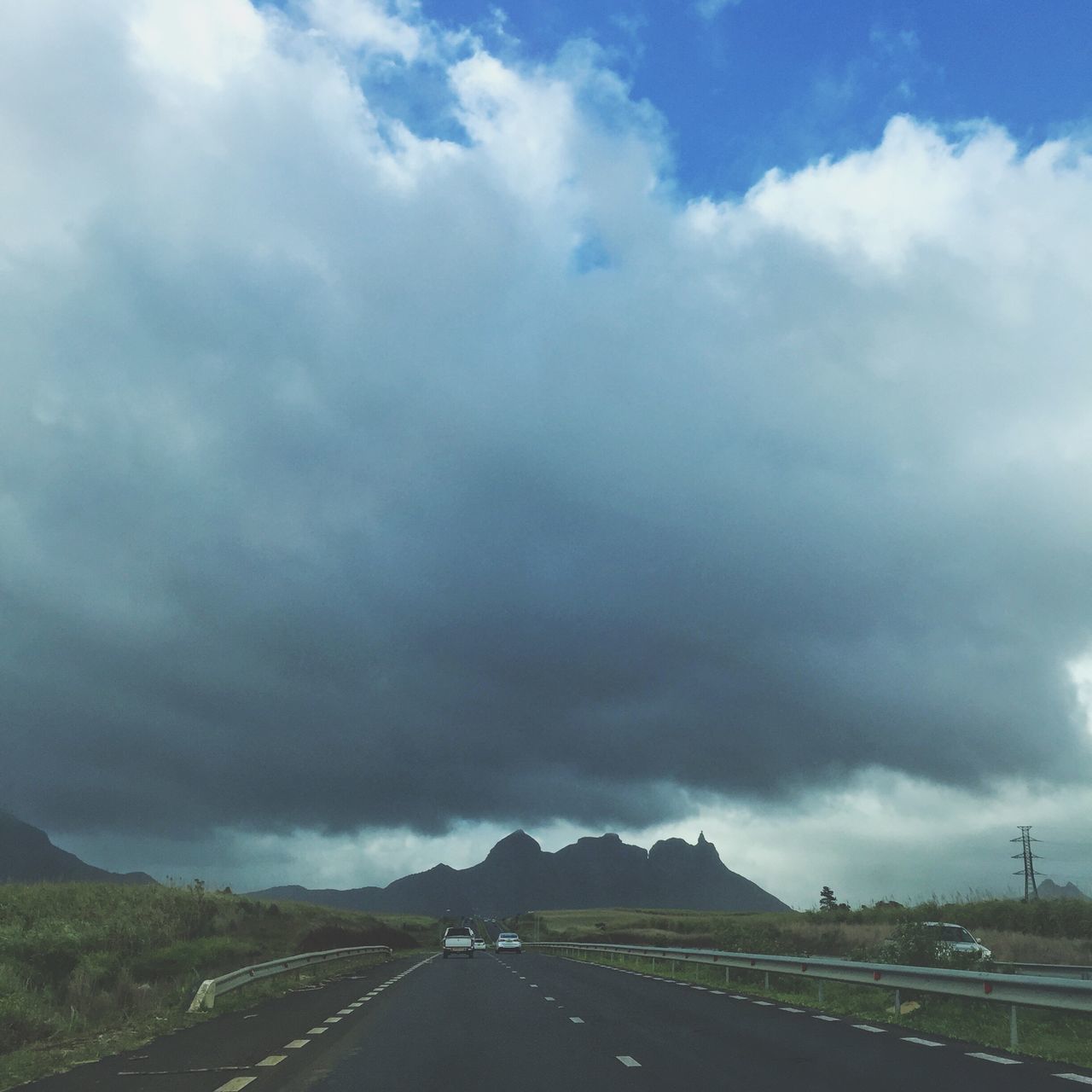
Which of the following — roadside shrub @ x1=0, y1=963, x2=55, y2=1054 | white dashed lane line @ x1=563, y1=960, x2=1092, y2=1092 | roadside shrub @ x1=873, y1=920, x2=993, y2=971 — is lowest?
roadside shrub @ x1=0, y1=963, x2=55, y2=1054

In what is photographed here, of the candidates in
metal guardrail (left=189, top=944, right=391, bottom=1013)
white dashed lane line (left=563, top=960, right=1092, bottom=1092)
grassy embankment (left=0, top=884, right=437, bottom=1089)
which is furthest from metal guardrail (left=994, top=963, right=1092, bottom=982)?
grassy embankment (left=0, top=884, right=437, bottom=1089)

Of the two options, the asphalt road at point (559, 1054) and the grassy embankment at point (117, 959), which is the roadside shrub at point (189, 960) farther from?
the asphalt road at point (559, 1054)

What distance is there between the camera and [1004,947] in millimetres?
43031

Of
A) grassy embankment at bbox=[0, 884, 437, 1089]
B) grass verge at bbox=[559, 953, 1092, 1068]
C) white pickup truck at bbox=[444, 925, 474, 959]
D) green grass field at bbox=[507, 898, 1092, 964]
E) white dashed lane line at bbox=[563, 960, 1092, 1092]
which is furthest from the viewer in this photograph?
white pickup truck at bbox=[444, 925, 474, 959]

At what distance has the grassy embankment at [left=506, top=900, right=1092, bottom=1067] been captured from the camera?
672 inches

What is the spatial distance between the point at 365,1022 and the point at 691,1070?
9.06 metres

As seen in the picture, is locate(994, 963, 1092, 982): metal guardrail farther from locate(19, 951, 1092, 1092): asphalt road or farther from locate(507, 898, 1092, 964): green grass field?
locate(19, 951, 1092, 1092): asphalt road

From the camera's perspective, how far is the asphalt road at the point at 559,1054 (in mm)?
11336

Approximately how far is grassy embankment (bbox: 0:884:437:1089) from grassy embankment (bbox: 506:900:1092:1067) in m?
11.8

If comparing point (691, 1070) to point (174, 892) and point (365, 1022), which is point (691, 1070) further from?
point (174, 892)

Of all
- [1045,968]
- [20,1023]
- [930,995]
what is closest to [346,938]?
[1045,968]

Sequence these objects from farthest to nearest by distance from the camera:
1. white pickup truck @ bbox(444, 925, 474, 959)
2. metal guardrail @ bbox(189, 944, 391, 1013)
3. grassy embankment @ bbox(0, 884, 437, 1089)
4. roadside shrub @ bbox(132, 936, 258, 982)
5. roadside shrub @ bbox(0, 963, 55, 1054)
→ white pickup truck @ bbox(444, 925, 474, 959) → roadside shrub @ bbox(132, 936, 258, 982) → metal guardrail @ bbox(189, 944, 391, 1013) → grassy embankment @ bbox(0, 884, 437, 1089) → roadside shrub @ bbox(0, 963, 55, 1054)

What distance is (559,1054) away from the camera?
1392 cm

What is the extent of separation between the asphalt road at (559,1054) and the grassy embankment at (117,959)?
131 centimetres
